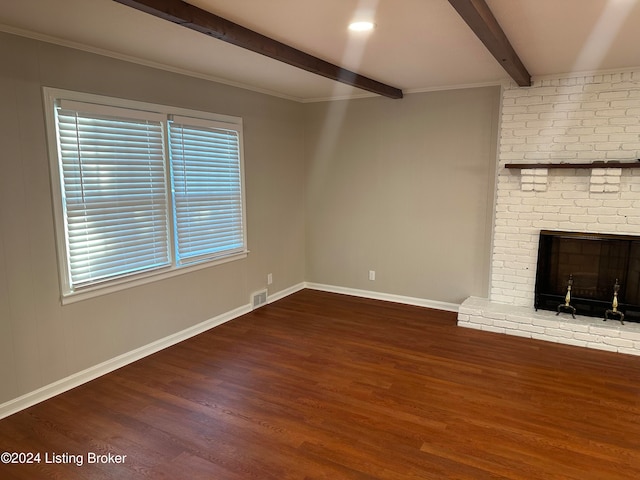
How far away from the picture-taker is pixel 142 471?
2.16 metres

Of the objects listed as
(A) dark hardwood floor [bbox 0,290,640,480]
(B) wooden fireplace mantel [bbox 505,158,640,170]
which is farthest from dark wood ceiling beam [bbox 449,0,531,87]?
(A) dark hardwood floor [bbox 0,290,640,480]

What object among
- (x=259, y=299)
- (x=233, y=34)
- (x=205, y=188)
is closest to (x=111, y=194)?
(x=205, y=188)

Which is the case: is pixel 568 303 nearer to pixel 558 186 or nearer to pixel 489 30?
pixel 558 186

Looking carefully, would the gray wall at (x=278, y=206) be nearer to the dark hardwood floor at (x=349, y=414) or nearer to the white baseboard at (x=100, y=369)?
the white baseboard at (x=100, y=369)

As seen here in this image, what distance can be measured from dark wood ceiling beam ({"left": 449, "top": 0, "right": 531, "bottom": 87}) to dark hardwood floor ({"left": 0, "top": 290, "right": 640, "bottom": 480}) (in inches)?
88.7

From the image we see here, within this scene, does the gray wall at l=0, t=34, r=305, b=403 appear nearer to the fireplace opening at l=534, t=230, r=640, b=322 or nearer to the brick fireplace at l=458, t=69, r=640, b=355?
the brick fireplace at l=458, t=69, r=640, b=355

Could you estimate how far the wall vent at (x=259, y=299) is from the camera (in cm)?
470

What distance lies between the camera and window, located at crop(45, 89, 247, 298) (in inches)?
114

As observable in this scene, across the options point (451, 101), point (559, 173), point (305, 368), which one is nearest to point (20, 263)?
point (305, 368)

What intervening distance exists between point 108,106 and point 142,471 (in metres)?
2.45

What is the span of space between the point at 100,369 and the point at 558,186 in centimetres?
423

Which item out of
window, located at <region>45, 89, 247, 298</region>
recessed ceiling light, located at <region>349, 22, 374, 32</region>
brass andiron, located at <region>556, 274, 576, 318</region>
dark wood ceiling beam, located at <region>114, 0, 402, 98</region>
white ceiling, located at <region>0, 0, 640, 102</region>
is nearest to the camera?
dark wood ceiling beam, located at <region>114, 0, 402, 98</region>

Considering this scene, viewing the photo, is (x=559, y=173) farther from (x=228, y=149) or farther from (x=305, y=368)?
(x=228, y=149)

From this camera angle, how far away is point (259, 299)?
478 centimetres
